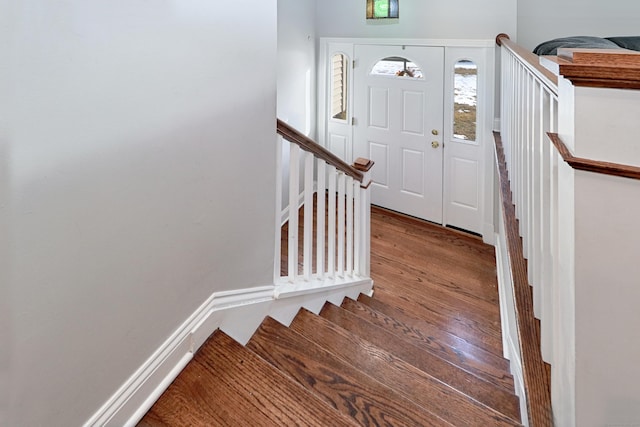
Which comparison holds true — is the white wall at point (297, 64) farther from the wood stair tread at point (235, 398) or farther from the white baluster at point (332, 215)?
the wood stair tread at point (235, 398)

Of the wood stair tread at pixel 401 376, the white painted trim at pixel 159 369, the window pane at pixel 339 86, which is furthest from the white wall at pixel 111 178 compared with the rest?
the window pane at pixel 339 86

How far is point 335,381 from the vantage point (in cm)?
156

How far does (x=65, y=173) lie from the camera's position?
0.98 m

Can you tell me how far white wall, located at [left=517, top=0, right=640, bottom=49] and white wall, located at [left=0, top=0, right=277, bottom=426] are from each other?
2.97 metres

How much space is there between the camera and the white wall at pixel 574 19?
11.2 ft

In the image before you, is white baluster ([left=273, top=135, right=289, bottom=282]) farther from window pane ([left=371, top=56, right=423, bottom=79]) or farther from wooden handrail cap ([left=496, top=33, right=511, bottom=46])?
window pane ([left=371, top=56, right=423, bottom=79])

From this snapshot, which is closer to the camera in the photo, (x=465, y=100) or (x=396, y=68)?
(x=465, y=100)

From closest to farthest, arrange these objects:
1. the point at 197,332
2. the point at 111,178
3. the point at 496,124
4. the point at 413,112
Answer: the point at 111,178 → the point at 197,332 → the point at 496,124 → the point at 413,112

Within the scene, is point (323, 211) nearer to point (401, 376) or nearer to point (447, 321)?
point (401, 376)

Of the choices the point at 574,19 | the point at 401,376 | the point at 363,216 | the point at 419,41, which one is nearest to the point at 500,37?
the point at 574,19

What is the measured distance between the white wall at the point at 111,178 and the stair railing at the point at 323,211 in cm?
34

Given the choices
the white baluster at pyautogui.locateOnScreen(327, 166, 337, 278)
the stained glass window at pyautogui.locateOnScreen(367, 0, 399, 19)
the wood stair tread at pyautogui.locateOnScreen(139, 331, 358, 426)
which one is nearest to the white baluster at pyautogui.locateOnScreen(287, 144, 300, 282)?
the white baluster at pyautogui.locateOnScreen(327, 166, 337, 278)

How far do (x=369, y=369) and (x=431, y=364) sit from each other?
458mm

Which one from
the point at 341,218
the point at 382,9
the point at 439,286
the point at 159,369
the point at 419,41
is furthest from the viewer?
the point at 382,9
